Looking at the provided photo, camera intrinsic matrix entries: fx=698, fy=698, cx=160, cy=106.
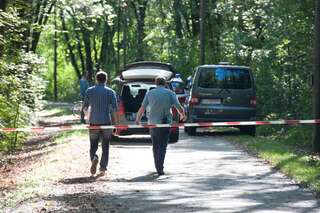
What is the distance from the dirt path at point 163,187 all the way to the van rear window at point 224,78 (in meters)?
4.79

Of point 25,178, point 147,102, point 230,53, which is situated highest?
point 230,53

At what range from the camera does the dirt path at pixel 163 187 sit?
9.66m

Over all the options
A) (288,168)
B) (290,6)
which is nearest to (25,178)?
(288,168)

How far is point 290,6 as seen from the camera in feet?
80.2

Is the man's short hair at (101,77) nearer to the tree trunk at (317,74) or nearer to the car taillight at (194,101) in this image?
the tree trunk at (317,74)

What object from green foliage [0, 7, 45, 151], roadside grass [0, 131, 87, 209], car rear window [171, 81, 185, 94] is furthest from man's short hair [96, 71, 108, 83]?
car rear window [171, 81, 185, 94]

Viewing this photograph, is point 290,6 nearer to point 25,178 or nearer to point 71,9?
point 71,9

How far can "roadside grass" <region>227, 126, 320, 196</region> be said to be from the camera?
1217 centimetres

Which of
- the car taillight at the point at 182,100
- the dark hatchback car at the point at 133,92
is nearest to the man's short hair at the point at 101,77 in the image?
the dark hatchback car at the point at 133,92

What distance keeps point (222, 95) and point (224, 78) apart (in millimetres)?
583

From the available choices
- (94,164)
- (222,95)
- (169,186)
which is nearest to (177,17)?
(222,95)

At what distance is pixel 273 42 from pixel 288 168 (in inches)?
627

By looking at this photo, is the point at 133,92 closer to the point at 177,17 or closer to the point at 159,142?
the point at 159,142

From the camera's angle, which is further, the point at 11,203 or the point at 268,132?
the point at 268,132
